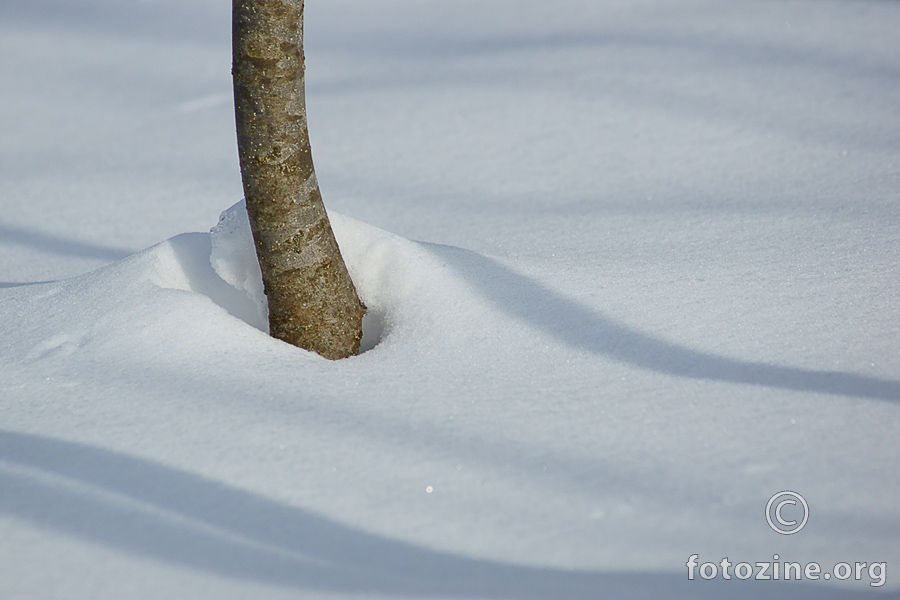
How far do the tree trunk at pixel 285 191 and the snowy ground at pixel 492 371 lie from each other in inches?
4.1

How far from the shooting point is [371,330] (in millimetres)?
1799

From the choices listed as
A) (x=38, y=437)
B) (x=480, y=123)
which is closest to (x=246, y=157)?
(x=38, y=437)

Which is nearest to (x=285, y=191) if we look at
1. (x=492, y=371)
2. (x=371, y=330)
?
(x=371, y=330)

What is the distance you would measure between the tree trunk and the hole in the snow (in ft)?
0.25

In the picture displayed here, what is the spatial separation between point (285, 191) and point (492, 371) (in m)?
0.55

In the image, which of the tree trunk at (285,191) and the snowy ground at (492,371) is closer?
the snowy ground at (492,371)

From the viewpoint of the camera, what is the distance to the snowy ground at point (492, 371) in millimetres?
1101

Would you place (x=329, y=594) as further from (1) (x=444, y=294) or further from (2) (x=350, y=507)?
(1) (x=444, y=294)

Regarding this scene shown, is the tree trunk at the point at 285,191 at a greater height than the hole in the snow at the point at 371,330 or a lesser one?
greater

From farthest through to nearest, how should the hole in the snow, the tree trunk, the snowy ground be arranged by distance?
the hole in the snow → the tree trunk → the snowy ground

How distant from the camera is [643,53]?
3.69 metres

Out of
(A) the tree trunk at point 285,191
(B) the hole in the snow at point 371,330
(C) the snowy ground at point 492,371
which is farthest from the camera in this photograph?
(B) the hole in the snow at point 371,330

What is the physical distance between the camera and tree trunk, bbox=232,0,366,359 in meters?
1.44

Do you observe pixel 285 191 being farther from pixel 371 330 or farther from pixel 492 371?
pixel 492 371
